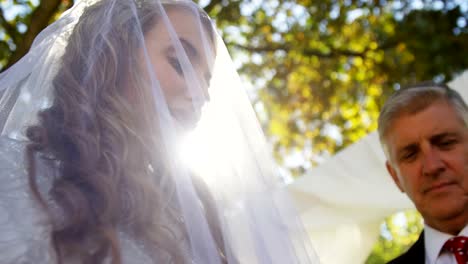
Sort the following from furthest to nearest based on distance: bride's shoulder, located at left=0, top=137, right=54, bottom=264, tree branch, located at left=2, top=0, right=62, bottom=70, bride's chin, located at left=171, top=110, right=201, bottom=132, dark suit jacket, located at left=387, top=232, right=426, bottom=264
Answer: tree branch, located at left=2, top=0, right=62, bottom=70 < dark suit jacket, located at left=387, top=232, right=426, bottom=264 < bride's chin, located at left=171, top=110, right=201, bottom=132 < bride's shoulder, located at left=0, top=137, right=54, bottom=264

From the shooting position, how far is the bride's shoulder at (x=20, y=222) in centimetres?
147

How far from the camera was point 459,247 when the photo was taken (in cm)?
266

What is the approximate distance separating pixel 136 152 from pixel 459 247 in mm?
1644

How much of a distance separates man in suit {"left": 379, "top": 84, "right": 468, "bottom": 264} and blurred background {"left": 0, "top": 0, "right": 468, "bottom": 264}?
394 centimetres

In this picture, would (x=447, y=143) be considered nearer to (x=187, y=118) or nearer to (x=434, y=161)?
(x=434, y=161)

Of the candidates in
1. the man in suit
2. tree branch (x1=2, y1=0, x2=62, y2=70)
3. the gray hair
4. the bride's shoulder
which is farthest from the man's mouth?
tree branch (x1=2, y1=0, x2=62, y2=70)

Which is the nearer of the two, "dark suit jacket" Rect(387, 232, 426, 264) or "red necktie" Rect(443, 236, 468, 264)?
"red necktie" Rect(443, 236, 468, 264)

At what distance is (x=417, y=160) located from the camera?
9.40ft

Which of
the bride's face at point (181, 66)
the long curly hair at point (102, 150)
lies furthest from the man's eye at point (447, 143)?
the long curly hair at point (102, 150)

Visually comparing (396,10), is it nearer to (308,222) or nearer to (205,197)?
(308,222)

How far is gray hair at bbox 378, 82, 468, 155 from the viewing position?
2963mm

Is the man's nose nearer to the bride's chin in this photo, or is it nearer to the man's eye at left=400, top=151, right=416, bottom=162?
the man's eye at left=400, top=151, right=416, bottom=162

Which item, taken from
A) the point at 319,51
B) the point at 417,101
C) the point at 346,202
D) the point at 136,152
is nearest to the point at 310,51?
the point at 319,51

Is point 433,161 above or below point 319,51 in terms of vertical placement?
above
